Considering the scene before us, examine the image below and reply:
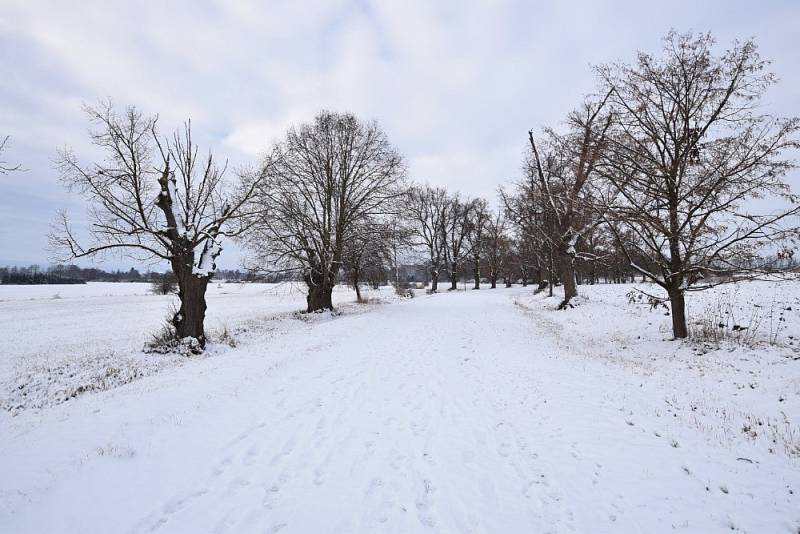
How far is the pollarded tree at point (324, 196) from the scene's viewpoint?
62.0ft

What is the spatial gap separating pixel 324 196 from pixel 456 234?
1259 inches

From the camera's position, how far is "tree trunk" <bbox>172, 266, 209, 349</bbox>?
39.3 feet

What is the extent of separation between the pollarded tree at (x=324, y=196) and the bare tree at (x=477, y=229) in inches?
1178

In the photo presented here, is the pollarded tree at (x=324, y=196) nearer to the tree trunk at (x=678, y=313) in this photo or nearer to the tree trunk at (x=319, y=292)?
the tree trunk at (x=319, y=292)

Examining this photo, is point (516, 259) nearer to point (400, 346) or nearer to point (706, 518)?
point (400, 346)

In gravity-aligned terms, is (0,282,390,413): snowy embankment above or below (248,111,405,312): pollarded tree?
below

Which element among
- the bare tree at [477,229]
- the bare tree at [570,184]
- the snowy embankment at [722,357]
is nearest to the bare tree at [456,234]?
the bare tree at [477,229]

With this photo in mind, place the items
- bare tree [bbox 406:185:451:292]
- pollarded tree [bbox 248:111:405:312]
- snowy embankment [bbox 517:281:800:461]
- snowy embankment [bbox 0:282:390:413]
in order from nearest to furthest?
snowy embankment [bbox 517:281:800:461]
snowy embankment [bbox 0:282:390:413]
pollarded tree [bbox 248:111:405:312]
bare tree [bbox 406:185:451:292]

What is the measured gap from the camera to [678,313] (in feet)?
31.3

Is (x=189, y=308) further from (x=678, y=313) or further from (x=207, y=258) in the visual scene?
(x=678, y=313)

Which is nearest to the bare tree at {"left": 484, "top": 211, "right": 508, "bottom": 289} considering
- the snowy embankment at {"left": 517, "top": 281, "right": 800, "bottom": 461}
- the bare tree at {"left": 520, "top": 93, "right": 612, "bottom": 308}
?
the bare tree at {"left": 520, "top": 93, "right": 612, "bottom": 308}

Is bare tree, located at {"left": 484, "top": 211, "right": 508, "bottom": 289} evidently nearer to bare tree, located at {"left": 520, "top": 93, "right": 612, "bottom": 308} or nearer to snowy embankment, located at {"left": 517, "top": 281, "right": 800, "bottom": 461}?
bare tree, located at {"left": 520, "top": 93, "right": 612, "bottom": 308}

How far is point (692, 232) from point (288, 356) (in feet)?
38.2

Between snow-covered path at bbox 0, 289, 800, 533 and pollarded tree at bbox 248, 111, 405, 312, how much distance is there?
12168 mm
